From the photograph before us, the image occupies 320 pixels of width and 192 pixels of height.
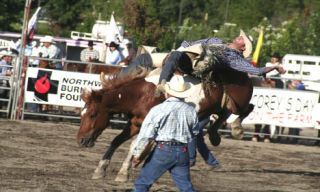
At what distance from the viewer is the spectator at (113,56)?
15.2 m

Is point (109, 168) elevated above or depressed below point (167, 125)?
below

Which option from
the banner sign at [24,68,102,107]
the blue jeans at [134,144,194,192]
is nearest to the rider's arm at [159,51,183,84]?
the blue jeans at [134,144,194,192]

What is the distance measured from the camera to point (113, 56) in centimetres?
1526

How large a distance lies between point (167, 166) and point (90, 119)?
2.46 metres

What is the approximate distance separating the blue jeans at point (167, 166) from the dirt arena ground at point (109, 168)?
1.49 meters

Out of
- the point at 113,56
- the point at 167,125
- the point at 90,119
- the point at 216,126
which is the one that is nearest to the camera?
the point at 167,125

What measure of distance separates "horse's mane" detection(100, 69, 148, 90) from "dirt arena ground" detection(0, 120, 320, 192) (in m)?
1.29

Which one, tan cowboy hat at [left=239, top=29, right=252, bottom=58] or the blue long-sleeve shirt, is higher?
tan cowboy hat at [left=239, top=29, right=252, bottom=58]

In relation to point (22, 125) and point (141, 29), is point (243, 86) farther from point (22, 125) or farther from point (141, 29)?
point (141, 29)

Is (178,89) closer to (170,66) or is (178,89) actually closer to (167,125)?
(167,125)

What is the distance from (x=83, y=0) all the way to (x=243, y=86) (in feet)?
104

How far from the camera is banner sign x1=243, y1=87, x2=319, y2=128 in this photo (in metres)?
13.7

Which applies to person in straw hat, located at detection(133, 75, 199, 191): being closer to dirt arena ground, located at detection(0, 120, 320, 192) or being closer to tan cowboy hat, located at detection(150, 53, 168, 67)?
dirt arena ground, located at detection(0, 120, 320, 192)

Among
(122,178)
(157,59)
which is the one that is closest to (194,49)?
(157,59)
